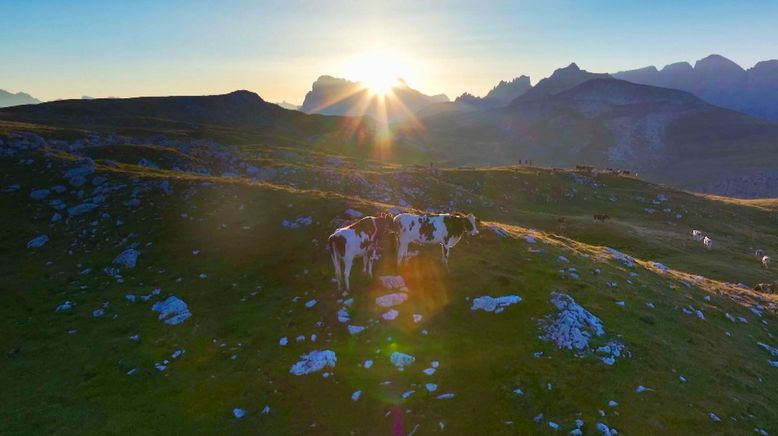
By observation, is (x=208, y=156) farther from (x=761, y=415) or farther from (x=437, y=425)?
(x=761, y=415)

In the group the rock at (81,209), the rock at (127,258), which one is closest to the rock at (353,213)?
the rock at (127,258)

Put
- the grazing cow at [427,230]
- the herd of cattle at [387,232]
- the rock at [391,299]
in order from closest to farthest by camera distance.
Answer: the rock at [391,299] → the herd of cattle at [387,232] → the grazing cow at [427,230]

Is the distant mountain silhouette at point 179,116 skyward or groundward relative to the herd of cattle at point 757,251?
skyward

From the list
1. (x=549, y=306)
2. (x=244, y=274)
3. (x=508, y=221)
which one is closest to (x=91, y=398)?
(x=244, y=274)

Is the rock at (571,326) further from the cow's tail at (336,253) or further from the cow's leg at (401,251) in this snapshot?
the cow's tail at (336,253)

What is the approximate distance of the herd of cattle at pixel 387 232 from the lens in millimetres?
22359

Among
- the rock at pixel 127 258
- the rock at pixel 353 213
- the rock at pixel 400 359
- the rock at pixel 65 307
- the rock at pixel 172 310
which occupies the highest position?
the rock at pixel 353 213

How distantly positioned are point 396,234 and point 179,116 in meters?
155

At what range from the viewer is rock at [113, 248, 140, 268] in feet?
97.9

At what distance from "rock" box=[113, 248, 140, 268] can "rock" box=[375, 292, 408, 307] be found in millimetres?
19181

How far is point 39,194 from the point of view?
1585 inches

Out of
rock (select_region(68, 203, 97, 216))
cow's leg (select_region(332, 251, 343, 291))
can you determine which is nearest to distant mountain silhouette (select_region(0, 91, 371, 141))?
rock (select_region(68, 203, 97, 216))

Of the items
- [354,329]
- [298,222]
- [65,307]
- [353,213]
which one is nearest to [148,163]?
[298,222]

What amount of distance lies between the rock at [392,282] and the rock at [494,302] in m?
3.84
